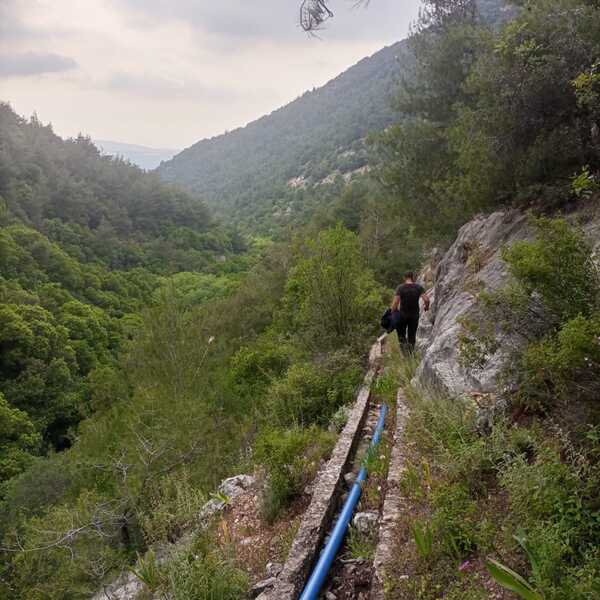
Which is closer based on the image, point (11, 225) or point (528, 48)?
point (528, 48)

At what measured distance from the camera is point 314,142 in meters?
147

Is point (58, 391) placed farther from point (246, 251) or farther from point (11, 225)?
point (246, 251)

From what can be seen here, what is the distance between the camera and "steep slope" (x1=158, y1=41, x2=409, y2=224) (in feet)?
388

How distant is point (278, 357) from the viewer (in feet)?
58.5

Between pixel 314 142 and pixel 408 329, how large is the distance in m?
147

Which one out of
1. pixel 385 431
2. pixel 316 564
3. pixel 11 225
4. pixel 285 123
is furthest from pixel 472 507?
pixel 285 123

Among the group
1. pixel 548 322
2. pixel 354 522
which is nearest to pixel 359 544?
pixel 354 522

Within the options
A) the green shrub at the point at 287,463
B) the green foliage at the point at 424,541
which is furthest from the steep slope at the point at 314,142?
the green foliage at the point at 424,541

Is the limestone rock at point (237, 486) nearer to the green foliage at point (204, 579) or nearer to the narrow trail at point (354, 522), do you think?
the narrow trail at point (354, 522)

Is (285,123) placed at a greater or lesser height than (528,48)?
greater

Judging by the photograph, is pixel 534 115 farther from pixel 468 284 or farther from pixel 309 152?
pixel 309 152

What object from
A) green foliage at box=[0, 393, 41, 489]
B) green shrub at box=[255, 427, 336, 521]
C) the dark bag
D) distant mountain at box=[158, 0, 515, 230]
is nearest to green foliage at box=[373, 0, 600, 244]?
the dark bag

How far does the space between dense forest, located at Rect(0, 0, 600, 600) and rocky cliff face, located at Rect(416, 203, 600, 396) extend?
0.95ft

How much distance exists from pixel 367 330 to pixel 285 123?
19741cm
